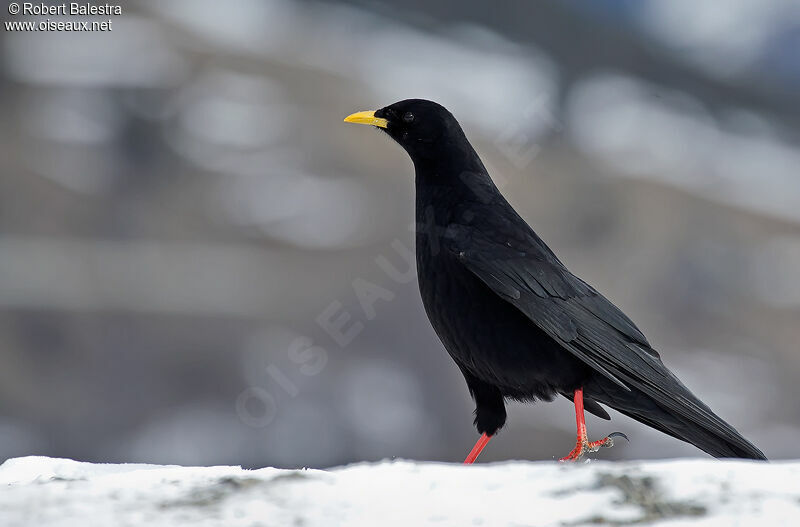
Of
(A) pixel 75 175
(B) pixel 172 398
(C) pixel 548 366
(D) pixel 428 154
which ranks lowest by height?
(B) pixel 172 398

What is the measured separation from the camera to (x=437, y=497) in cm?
328

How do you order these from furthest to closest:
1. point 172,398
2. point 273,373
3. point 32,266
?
point 32,266 < point 172,398 < point 273,373

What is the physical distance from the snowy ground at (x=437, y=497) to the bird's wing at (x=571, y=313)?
4.93 feet

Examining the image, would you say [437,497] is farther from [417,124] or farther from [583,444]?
[417,124]

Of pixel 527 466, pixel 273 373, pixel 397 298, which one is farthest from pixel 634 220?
pixel 527 466

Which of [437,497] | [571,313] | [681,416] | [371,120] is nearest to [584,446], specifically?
[681,416]

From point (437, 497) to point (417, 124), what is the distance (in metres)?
3.40

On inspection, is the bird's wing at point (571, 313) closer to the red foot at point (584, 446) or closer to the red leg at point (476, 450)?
the red foot at point (584, 446)

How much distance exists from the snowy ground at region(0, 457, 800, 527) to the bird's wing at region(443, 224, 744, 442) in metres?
1.50

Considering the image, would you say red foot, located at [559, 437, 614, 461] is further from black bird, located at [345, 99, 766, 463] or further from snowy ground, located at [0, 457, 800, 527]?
snowy ground, located at [0, 457, 800, 527]

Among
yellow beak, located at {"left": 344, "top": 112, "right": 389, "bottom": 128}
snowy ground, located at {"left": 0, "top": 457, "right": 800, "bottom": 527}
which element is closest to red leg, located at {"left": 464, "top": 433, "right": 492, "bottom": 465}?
snowy ground, located at {"left": 0, "top": 457, "right": 800, "bottom": 527}

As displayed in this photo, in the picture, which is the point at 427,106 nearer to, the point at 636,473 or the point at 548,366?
the point at 548,366

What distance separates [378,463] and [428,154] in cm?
281

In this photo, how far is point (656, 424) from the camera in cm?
532
